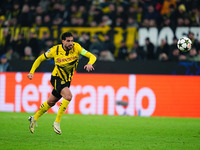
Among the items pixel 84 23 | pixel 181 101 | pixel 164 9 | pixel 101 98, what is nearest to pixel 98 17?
pixel 84 23

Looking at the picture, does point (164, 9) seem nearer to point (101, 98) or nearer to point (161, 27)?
point (161, 27)

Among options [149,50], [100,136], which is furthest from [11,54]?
[100,136]

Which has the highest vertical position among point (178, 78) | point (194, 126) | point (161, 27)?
point (161, 27)

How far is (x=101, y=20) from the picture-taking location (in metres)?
17.0

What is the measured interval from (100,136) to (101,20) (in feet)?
29.5

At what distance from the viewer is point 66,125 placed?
10773 mm

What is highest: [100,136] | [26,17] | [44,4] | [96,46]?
[44,4]

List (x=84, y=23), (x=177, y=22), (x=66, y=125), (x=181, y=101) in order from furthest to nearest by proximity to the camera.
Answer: (x=84, y=23) < (x=177, y=22) < (x=181, y=101) < (x=66, y=125)

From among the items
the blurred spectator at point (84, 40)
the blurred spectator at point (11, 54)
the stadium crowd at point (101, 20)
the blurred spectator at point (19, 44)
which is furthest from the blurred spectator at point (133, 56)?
the blurred spectator at point (11, 54)

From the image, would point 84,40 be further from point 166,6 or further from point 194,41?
point 194,41

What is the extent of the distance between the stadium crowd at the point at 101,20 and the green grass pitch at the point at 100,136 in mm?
4396

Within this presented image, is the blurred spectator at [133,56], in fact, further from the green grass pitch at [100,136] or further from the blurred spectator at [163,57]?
the green grass pitch at [100,136]

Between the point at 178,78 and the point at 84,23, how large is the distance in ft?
15.8

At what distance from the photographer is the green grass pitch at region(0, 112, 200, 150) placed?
723 centimetres
